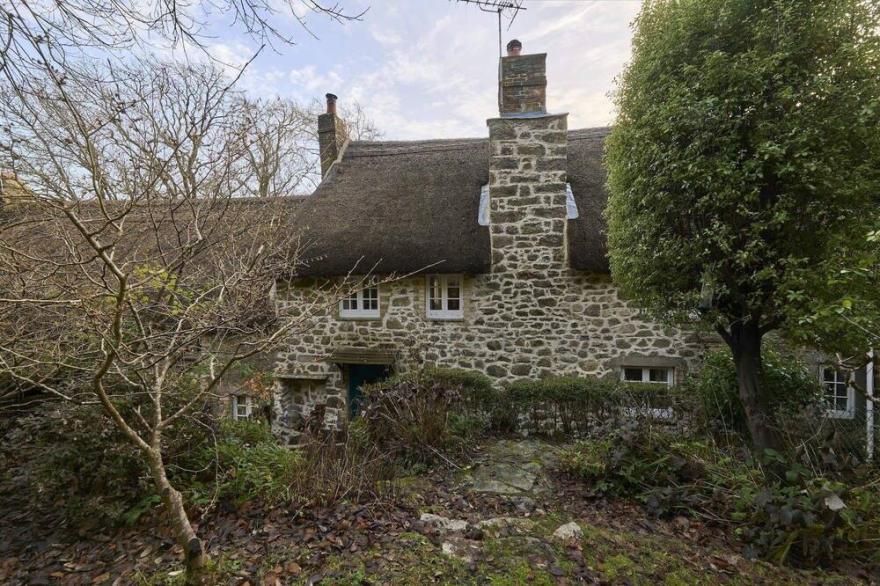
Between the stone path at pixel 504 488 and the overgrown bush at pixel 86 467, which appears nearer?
the stone path at pixel 504 488

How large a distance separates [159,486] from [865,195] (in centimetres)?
556

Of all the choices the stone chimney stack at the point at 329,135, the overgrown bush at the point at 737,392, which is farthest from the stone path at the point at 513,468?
the stone chimney stack at the point at 329,135

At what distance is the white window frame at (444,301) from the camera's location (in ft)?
26.2

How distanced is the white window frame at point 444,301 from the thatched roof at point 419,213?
0.45m

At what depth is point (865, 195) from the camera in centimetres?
325

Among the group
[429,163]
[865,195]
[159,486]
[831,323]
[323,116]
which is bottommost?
[159,486]

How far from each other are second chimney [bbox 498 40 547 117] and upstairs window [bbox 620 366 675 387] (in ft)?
16.7

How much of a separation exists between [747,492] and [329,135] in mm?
10411

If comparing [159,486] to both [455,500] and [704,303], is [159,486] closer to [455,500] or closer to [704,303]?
[455,500]

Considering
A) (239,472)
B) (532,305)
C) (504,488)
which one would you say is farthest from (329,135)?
(504,488)

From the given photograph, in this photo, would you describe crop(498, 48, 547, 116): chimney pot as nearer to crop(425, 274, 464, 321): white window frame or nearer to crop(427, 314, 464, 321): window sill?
crop(425, 274, 464, 321): white window frame

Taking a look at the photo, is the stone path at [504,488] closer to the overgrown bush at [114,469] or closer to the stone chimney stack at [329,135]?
the overgrown bush at [114,469]

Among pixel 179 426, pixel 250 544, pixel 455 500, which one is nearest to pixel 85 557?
pixel 179 426

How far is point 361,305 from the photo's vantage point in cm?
853
